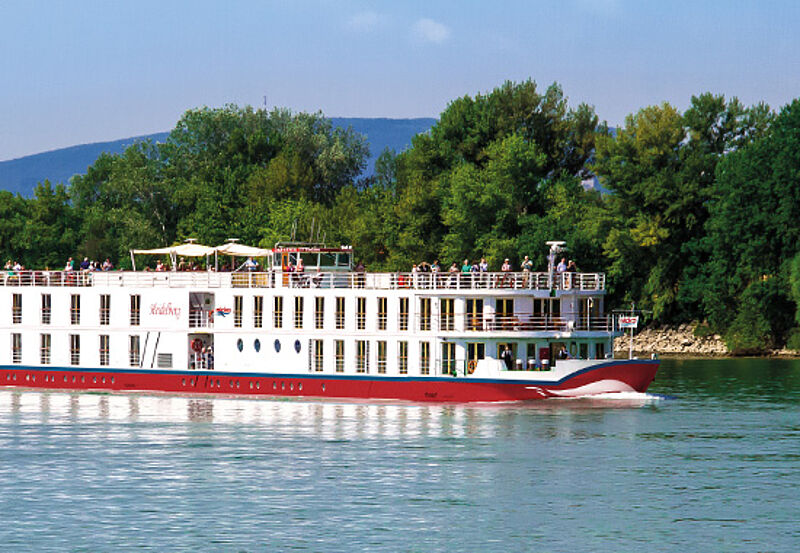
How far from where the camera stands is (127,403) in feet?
192

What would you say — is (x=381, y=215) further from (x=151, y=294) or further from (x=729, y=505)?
(x=729, y=505)

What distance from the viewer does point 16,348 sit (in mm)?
65500

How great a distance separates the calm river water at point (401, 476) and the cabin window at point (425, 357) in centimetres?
199

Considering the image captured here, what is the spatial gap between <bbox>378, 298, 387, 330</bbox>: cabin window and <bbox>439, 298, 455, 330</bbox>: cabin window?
2600 millimetres

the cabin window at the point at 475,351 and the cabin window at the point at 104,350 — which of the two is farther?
the cabin window at the point at 104,350

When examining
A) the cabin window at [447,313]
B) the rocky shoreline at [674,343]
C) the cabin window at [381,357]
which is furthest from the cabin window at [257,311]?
the rocky shoreline at [674,343]

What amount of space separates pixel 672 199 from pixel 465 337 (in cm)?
4014

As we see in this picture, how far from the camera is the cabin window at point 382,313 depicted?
57469 millimetres

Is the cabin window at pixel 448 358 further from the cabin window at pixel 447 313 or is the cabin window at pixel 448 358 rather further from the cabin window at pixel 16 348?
the cabin window at pixel 16 348

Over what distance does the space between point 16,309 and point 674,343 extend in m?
47.5

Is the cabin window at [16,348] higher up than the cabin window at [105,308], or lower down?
lower down

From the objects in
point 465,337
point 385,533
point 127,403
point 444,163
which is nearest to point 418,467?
point 385,533

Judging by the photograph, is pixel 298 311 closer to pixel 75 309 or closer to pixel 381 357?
pixel 381 357

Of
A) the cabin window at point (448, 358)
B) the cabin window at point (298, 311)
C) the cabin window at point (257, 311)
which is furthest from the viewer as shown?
the cabin window at point (257, 311)
